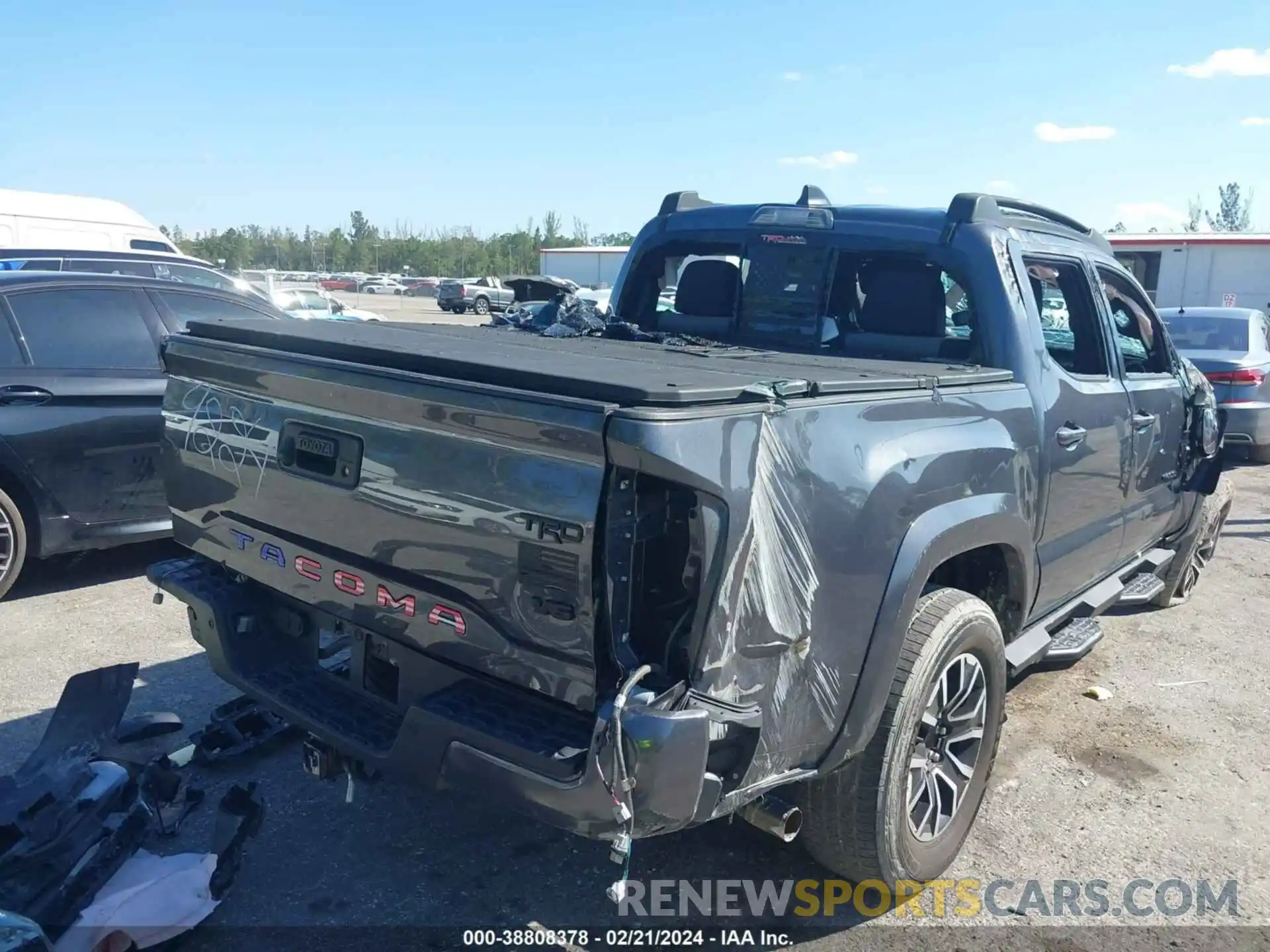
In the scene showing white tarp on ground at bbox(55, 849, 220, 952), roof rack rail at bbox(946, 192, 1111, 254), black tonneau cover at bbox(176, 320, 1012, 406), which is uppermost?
roof rack rail at bbox(946, 192, 1111, 254)

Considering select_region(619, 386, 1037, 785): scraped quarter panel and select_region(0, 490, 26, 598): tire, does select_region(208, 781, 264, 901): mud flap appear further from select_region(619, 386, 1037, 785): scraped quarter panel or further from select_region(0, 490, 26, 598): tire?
select_region(0, 490, 26, 598): tire

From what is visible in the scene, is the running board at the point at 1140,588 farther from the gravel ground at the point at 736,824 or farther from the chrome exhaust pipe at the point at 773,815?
the chrome exhaust pipe at the point at 773,815

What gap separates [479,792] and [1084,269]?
3324 mm

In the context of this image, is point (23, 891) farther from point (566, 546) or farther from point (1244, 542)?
point (1244, 542)

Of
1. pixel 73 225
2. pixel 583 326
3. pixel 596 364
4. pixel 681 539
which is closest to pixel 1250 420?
pixel 583 326

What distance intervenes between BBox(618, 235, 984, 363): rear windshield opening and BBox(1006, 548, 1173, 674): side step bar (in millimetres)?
1083

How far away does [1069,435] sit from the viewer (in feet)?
11.9

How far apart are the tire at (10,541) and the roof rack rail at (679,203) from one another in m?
3.72

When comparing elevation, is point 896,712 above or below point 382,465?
below

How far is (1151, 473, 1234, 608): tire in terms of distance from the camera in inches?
226

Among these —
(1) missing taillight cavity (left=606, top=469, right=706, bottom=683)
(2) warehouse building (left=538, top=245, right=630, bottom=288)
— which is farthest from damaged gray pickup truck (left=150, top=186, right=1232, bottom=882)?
(2) warehouse building (left=538, top=245, right=630, bottom=288)

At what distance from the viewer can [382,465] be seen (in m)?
2.54

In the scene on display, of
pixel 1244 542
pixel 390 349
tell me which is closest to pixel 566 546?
pixel 390 349

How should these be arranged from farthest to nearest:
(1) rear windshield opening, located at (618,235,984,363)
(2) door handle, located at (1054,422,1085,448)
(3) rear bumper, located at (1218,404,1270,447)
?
(3) rear bumper, located at (1218,404,1270,447) < (1) rear windshield opening, located at (618,235,984,363) < (2) door handle, located at (1054,422,1085,448)
